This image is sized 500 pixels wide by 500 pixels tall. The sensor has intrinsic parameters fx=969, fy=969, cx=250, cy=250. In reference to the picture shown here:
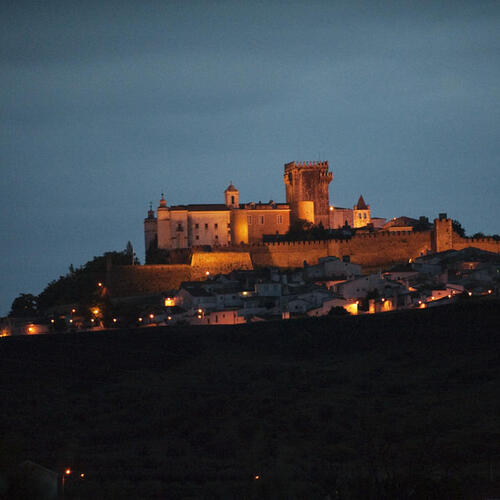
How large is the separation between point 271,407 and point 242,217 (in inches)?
1660

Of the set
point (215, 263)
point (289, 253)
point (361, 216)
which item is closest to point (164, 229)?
point (215, 263)

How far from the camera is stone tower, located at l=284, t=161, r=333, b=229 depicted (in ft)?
253

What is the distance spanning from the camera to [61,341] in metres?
42.2

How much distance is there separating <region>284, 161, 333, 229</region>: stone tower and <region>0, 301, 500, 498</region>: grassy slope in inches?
1225

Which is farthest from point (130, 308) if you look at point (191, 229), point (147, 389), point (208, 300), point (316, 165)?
point (316, 165)

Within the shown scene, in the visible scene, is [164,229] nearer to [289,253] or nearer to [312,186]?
[289,253]

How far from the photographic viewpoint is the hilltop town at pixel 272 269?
5259 cm

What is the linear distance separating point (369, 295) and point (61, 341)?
62.4 feet

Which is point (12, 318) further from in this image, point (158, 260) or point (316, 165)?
point (316, 165)

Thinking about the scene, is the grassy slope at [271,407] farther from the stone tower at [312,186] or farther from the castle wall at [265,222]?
the stone tower at [312,186]

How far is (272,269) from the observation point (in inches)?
2494

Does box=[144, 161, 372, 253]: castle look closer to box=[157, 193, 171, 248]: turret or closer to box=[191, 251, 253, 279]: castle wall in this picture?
box=[157, 193, 171, 248]: turret

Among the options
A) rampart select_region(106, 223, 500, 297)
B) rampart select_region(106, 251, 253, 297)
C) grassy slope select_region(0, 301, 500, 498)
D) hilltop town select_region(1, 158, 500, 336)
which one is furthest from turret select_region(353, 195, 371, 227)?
grassy slope select_region(0, 301, 500, 498)

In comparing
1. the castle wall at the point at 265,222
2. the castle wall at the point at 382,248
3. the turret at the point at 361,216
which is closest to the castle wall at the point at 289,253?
the castle wall at the point at 382,248
